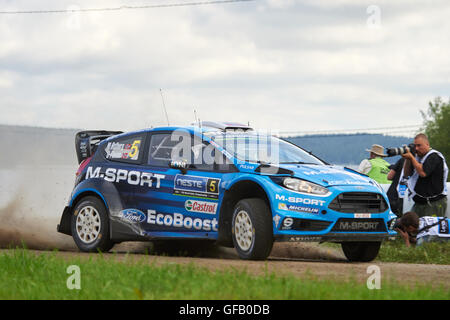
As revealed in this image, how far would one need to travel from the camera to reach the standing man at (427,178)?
12.2 meters

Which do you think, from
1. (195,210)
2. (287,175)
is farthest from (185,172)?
(287,175)

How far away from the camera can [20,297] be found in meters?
6.37

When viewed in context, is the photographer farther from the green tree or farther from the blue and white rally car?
the green tree

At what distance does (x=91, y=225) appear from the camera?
35.2ft

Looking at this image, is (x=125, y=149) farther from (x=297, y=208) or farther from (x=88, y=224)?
(x=297, y=208)

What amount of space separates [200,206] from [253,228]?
3.18 feet

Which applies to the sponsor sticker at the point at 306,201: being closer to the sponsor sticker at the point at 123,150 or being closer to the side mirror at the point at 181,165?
the side mirror at the point at 181,165

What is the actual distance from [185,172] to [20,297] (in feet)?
12.5

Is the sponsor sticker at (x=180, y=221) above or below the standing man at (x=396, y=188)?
below

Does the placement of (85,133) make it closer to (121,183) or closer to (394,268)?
(121,183)

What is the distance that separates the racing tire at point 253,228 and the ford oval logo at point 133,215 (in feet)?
5.09

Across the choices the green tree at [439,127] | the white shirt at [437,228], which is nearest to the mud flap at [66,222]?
the white shirt at [437,228]

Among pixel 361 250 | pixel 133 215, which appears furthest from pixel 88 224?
pixel 361 250

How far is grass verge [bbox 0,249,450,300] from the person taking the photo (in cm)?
603
